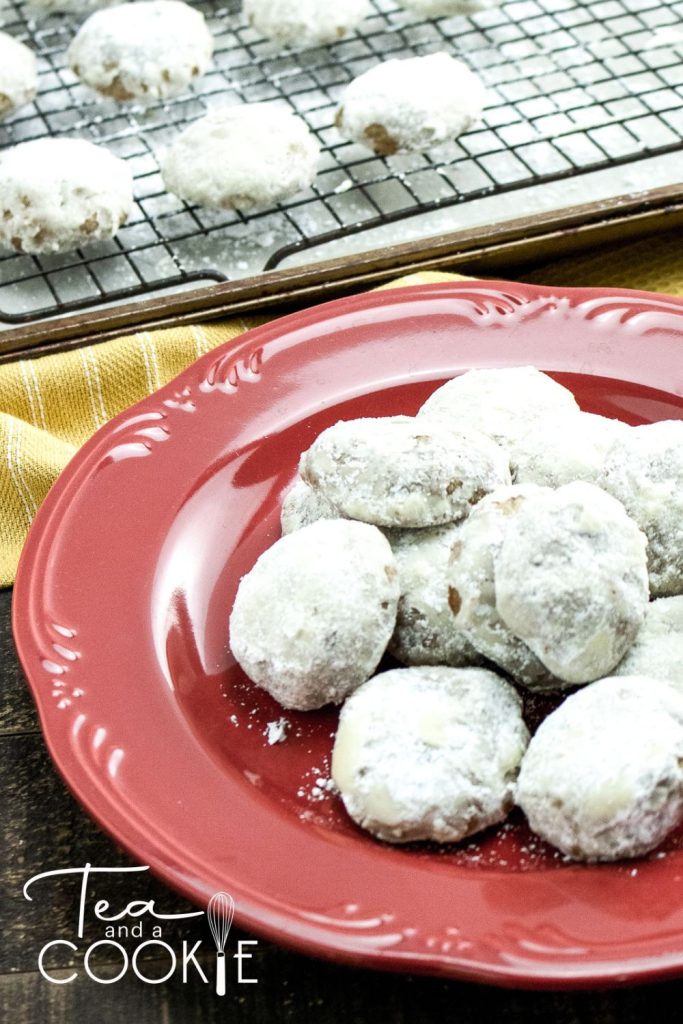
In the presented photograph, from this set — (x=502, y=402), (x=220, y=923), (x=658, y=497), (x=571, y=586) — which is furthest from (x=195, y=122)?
(x=220, y=923)

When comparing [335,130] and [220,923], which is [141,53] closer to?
[335,130]

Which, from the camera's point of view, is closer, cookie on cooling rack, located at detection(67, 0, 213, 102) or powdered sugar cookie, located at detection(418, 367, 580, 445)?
powdered sugar cookie, located at detection(418, 367, 580, 445)

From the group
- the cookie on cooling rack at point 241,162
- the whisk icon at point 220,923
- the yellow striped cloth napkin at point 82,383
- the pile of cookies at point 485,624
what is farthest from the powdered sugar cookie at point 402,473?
the cookie on cooling rack at point 241,162

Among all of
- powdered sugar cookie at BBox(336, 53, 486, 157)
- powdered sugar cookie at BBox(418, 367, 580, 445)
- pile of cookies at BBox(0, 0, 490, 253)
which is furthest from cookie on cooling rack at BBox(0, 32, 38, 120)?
powdered sugar cookie at BBox(418, 367, 580, 445)

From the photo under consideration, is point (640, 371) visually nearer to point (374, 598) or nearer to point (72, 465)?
point (374, 598)

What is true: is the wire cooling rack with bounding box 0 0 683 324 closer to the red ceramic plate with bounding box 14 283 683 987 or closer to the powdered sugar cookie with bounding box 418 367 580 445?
the red ceramic plate with bounding box 14 283 683 987

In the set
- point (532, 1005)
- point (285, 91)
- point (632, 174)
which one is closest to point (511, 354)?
point (632, 174)
